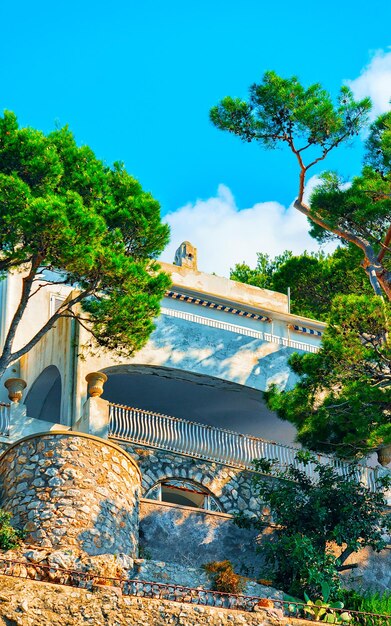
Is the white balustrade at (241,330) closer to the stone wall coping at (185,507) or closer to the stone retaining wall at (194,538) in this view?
the stone wall coping at (185,507)

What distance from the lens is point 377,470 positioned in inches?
1201

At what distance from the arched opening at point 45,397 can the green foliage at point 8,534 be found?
29.5ft

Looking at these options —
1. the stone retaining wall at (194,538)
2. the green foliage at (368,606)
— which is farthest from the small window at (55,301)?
the green foliage at (368,606)

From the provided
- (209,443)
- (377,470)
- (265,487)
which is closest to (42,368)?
(209,443)

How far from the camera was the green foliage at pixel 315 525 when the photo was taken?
81.1ft

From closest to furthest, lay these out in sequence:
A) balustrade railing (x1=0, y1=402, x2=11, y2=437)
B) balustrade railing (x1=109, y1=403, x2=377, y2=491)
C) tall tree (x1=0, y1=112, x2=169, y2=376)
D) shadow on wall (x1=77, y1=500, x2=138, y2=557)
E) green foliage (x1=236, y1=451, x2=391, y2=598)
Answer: shadow on wall (x1=77, y1=500, x2=138, y2=557) < tall tree (x1=0, y1=112, x2=169, y2=376) < green foliage (x1=236, y1=451, x2=391, y2=598) < balustrade railing (x1=0, y1=402, x2=11, y2=437) < balustrade railing (x1=109, y1=403, x2=377, y2=491)

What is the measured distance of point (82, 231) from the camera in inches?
969

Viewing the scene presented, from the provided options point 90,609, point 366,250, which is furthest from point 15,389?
point 366,250

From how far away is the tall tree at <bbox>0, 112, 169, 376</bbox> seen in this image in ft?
80.4

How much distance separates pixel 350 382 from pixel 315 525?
330 cm

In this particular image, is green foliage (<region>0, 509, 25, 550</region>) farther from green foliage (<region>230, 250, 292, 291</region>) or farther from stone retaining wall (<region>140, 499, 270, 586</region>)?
A: green foliage (<region>230, 250, 292, 291</region>)

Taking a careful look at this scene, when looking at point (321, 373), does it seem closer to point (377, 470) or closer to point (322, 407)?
point (322, 407)

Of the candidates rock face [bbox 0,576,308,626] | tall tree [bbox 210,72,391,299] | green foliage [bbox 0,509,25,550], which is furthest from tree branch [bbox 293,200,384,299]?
green foliage [bbox 0,509,25,550]

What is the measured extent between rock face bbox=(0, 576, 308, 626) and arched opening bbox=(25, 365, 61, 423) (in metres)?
11.3
